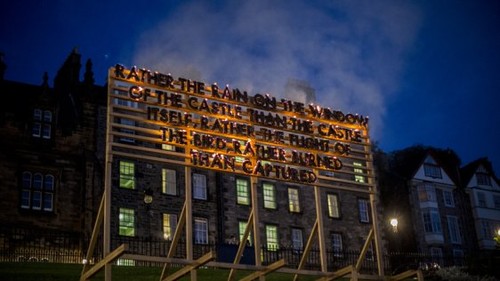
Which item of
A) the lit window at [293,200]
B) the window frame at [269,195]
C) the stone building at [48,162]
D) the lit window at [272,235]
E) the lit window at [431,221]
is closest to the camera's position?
the stone building at [48,162]

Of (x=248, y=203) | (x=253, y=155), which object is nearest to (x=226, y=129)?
(x=253, y=155)

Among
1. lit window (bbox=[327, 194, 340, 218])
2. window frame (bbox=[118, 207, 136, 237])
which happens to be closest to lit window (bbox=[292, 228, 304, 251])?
lit window (bbox=[327, 194, 340, 218])

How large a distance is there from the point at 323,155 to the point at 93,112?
79.7 feet

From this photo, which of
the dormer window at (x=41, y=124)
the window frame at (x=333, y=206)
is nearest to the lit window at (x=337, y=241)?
the window frame at (x=333, y=206)

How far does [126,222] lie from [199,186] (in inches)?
249

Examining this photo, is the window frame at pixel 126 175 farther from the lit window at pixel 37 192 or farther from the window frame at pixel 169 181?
the lit window at pixel 37 192

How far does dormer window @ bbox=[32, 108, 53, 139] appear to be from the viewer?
129 ft

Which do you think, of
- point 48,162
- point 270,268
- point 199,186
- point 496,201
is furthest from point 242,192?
point 496,201

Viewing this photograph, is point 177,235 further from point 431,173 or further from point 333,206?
point 431,173

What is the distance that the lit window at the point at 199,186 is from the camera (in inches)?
1750

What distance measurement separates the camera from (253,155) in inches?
752

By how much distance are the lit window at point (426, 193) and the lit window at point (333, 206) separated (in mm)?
15601

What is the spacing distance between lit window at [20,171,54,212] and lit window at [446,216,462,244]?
40701 mm

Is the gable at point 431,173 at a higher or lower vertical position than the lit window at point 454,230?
higher
